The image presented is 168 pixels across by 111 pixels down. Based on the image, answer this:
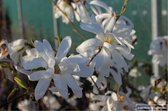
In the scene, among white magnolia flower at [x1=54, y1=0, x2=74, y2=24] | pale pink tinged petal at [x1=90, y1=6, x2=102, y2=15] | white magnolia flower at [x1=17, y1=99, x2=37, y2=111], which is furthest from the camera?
white magnolia flower at [x1=17, y1=99, x2=37, y2=111]

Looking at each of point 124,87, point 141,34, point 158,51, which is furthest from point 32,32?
point 124,87

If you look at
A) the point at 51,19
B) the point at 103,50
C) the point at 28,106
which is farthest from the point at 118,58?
the point at 51,19

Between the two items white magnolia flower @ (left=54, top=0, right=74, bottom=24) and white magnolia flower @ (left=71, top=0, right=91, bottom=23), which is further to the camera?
white magnolia flower @ (left=54, top=0, right=74, bottom=24)

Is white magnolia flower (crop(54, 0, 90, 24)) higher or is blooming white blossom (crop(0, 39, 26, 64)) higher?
white magnolia flower (crop(54, 0, 90, 24))

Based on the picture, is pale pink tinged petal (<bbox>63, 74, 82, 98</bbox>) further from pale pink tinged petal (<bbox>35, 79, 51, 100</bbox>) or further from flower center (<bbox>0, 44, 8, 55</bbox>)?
flower center (<bbox>0, 44, 8, 55</bbox>)

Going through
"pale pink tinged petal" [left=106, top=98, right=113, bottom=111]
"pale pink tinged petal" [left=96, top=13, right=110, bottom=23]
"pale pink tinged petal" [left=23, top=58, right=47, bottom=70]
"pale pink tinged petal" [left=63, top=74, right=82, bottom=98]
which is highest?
"pale pink tinged petal" [left=96, top=13, right=110, bottom=23]

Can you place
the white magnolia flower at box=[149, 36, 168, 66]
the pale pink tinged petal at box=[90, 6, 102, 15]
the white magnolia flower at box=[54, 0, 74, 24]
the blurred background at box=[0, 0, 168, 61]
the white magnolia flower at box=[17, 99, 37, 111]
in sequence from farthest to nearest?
the blurred background at box=[0, 0, 168, 61] → the white magnolia flower at box=[17, 99, 37, 111] → the white magnolia flower at box=[149, 36, 168, 66] → the white magnolia flower at box=[54, 0, 74, 24] → the pale pink tinged petal at box=[90, 6, 102, 15]

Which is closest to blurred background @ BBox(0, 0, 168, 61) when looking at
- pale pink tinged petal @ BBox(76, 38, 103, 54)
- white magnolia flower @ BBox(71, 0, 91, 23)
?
white magnolia flower @ BBox(71, 0, 91, 23)
